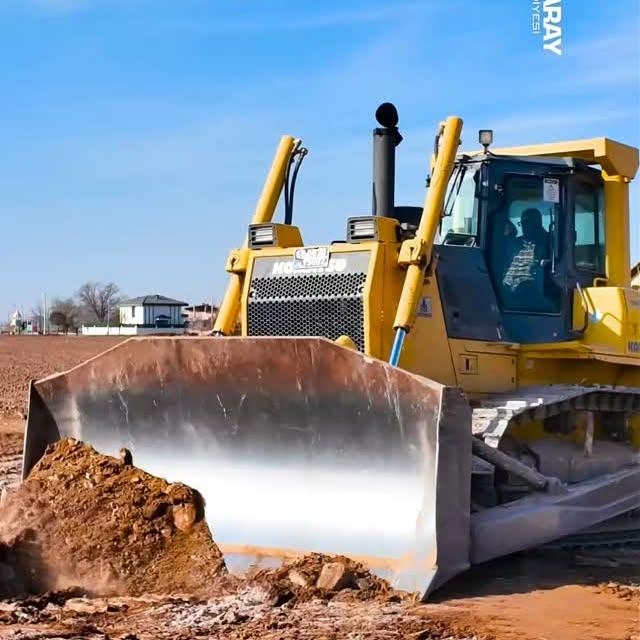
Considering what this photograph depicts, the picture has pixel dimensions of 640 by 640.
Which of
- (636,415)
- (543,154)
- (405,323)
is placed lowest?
(636,415)

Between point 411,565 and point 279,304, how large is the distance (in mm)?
2099

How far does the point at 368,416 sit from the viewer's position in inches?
245

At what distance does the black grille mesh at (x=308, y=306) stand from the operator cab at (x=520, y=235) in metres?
0.97

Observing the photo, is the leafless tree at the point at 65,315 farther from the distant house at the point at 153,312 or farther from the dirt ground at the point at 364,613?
the dirt ground at the point at 364,613

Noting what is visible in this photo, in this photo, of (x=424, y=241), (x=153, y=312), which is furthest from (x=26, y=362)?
(x=153, y=312)

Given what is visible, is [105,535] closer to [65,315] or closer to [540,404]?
[540,404]

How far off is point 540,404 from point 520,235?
138 centimetres

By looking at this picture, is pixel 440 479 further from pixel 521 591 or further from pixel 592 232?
pixel 592 232

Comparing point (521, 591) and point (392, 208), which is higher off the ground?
point (392, 208)

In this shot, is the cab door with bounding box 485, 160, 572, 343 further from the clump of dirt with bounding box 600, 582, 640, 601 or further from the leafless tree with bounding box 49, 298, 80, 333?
the leafless tree with bounding box 49, 298, 80, 333

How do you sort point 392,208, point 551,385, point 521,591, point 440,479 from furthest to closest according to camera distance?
point 551,385
point 392,208
point 521,591
point 440,479

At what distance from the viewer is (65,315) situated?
9075cm

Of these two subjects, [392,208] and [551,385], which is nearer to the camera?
[392,208]

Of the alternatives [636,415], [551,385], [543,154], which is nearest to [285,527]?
[551,385]
